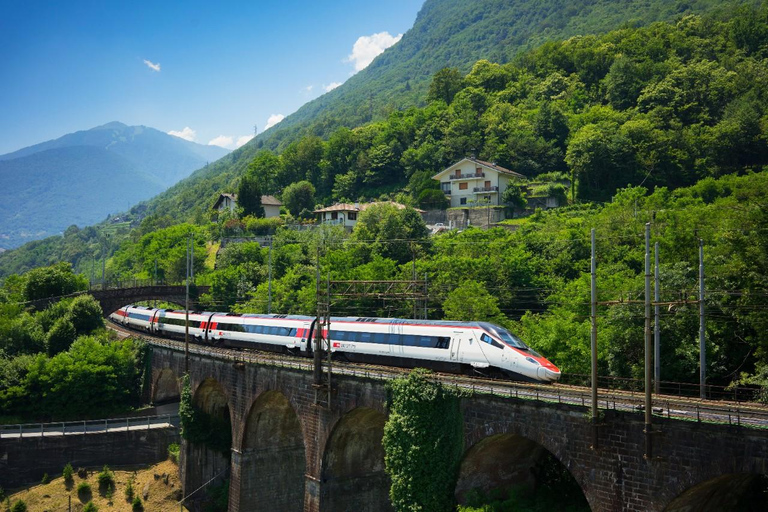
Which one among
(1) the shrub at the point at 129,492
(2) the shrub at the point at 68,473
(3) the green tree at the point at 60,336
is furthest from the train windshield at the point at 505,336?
(3) the green tree at the point at 60,336

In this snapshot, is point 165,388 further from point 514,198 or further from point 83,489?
point 514,198

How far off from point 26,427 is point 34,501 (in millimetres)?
7369

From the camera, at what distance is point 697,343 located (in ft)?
104

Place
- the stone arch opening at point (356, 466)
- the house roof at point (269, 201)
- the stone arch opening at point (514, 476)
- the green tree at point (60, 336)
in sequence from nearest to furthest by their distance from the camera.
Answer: the stone arch opening at point (514, 476)
the stone arch opening at point (356, 466)
the green tree at point (60, 336)
the house roof at point (269, 201)

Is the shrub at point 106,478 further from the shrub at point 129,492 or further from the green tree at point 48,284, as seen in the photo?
the green tree at point 48,284

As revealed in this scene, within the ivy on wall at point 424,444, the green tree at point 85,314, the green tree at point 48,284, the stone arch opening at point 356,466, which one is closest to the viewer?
the ivy on wall at point 424,444

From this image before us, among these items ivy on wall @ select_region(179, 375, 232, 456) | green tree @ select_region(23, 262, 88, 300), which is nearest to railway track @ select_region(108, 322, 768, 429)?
ivy on wall @ select_region(179, 375, 232, 456)

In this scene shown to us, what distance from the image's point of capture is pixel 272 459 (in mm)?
42719

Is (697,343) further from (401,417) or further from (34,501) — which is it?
(34,501)

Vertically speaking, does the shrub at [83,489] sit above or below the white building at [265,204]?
below

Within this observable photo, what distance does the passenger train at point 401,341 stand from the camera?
30219 mm

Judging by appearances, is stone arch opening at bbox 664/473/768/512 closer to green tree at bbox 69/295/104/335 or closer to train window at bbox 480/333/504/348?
train window at bbox 480/333/504/348

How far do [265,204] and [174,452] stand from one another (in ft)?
222

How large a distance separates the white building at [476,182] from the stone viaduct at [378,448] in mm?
47915
